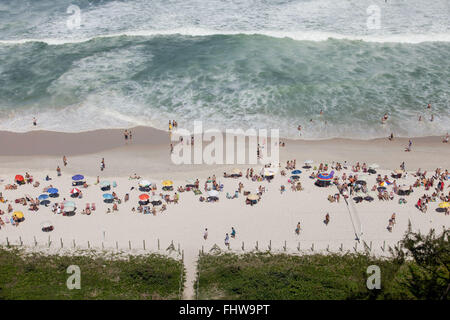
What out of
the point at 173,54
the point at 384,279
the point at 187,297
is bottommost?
the point at 187,297

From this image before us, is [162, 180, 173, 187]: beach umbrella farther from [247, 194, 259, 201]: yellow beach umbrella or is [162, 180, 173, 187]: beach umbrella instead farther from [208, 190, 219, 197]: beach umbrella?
[247, 194, 259, 201]: yellow beach umbrella

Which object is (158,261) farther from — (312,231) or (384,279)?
(384,279)

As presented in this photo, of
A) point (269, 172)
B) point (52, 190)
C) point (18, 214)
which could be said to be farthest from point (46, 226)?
point (269, 172)

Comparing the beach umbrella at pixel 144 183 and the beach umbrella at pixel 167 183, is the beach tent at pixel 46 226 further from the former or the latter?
the beach umbrella at pixel 167 183

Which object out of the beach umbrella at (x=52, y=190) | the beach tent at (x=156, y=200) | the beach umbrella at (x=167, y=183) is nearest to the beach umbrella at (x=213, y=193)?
the beach umbrella at (x=167, y=183)

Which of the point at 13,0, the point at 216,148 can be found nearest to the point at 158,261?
the point at 216,148

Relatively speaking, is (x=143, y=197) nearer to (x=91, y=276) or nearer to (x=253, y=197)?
(x=253, y=197)
